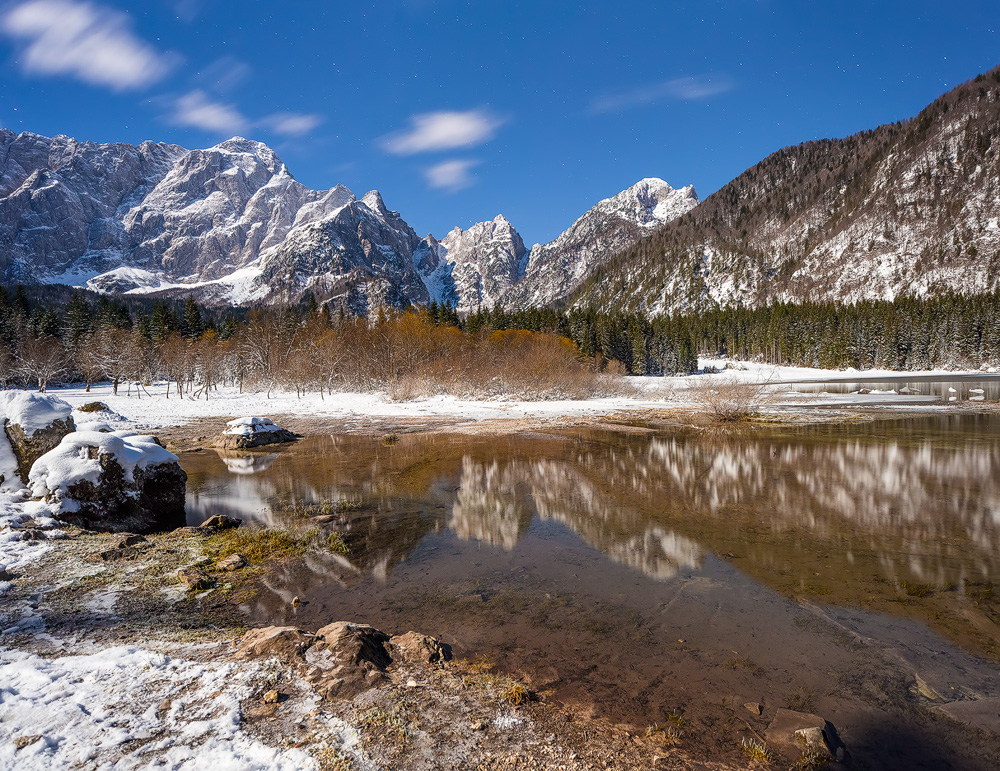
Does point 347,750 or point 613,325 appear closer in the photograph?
point 347,750

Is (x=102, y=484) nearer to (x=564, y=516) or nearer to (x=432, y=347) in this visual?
(x=564, y=516)

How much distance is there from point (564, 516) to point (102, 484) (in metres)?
11.2

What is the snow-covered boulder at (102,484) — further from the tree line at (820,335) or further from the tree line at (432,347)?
the tree line at (820,335)

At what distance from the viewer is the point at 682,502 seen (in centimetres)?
1346

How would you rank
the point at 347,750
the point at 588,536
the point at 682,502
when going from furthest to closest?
the point at 682,502, the point at 588,536, the point at 347,750

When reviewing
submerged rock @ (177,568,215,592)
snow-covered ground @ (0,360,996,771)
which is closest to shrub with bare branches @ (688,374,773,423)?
submerged rock @ (177,568,215,592)

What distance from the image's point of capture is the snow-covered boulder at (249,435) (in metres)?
24.7

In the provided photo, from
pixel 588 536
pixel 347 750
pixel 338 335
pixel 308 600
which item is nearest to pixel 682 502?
pixel 588 536

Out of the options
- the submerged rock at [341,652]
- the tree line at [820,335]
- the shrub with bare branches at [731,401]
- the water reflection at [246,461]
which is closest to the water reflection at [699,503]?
the water reflection at [246,461]

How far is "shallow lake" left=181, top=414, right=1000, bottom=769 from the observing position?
5.31 metres

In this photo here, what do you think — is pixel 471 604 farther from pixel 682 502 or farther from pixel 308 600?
pixel 682 502

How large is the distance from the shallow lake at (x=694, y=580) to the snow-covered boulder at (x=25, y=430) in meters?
3.83

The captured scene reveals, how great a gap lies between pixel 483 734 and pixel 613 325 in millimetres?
106848

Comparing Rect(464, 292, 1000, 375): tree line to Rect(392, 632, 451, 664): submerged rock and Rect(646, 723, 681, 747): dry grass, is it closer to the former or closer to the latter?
Rect(392, 632, 451, 664): submerged rock
